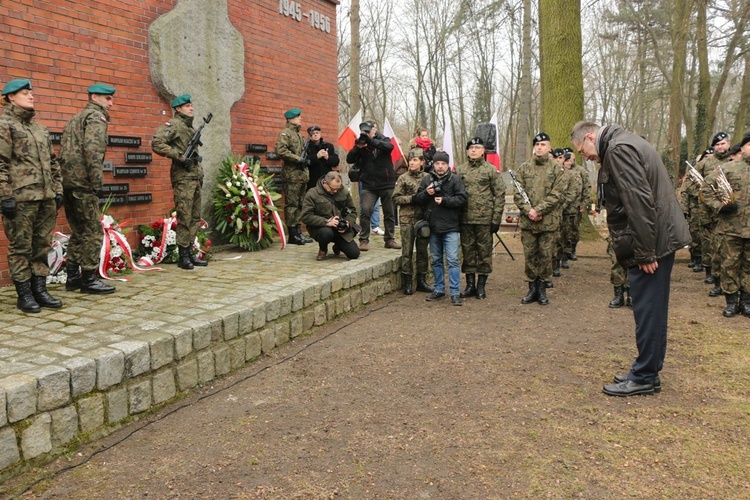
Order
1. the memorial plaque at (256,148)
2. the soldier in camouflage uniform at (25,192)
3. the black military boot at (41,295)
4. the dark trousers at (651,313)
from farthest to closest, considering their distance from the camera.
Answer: the memorial plaque at (256,148)
the black military boot at (41,295)
the soldier in camouflage uniform at (25,192)
the dark trousers at (651,313)

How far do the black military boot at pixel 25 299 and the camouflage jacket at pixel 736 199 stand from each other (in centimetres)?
717

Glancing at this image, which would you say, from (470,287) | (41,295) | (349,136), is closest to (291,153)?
(349,136)

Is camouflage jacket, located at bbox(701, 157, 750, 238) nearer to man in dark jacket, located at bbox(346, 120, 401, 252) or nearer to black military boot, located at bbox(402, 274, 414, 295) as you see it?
black military boot, located at bbox(402, 274, 414, 295)

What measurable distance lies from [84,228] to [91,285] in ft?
1.90

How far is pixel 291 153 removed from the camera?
8.84 m

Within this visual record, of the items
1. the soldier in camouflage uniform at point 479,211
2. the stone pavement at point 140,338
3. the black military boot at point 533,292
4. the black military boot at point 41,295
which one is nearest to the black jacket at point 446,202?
the soldier in camouflage uniform at point 479,211

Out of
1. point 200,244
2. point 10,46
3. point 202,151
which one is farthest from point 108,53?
point 200,244

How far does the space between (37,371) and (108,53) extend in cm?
482

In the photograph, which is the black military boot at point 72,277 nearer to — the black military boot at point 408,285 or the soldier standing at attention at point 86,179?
the soldier standing at attention at point 86,179

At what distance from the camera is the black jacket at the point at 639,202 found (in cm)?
395

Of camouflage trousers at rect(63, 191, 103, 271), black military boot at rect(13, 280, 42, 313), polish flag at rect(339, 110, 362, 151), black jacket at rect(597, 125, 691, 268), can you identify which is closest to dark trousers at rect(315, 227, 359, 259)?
camouflage trousers at rect(63, 191, 103, 271)

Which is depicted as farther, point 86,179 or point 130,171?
point 130,171

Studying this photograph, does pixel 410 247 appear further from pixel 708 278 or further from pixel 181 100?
pixel 708 278

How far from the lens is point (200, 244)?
7.61 metres
